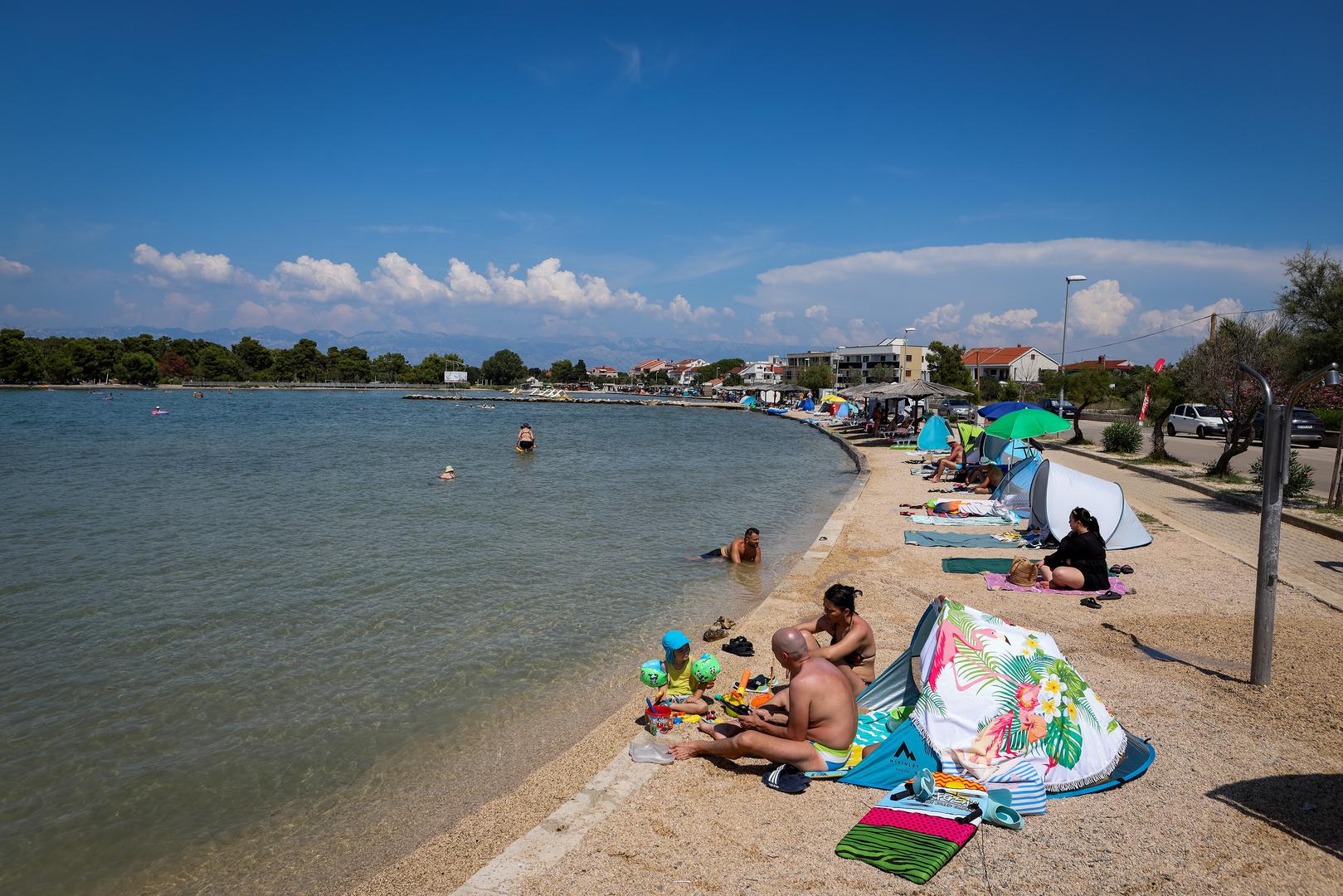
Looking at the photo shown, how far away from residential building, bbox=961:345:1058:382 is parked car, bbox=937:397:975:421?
4828 centimetres

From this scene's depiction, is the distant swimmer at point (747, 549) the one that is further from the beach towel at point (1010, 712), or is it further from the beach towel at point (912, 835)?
the beach towel at point (912, 835)

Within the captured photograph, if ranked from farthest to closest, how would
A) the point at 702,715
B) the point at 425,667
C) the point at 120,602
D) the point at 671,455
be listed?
the point at 671,455, the point at 120,602, the point at 425,667, the point at 702,715

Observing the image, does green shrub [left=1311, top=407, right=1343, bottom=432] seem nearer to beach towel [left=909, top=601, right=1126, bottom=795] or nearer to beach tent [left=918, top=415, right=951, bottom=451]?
beach tent [left=918, top=415, right=951, bottom=451]

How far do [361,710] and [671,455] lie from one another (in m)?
24.9

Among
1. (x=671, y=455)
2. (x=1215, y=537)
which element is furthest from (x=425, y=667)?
(x=671, y=455)

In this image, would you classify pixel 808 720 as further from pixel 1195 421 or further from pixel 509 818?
pixel 1195 421

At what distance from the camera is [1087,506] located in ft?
36.9

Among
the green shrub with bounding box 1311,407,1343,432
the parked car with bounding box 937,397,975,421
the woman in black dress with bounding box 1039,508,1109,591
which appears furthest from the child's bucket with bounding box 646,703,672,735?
the green shrub with bounding box 1311,407,1343,432

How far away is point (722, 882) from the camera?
3693mm

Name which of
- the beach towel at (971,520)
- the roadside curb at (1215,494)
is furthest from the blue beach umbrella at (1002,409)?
the beach towel at (971,520)

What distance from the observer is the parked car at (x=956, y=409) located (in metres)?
40.2

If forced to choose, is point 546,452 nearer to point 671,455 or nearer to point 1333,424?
point 671,455

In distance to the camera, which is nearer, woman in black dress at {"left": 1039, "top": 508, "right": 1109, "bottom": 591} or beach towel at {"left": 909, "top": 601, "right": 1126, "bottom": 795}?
beach towel at {"left": 909, "top": 601, "right": 1126, "bottom": 795}

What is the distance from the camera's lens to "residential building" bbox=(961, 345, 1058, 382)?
100m
